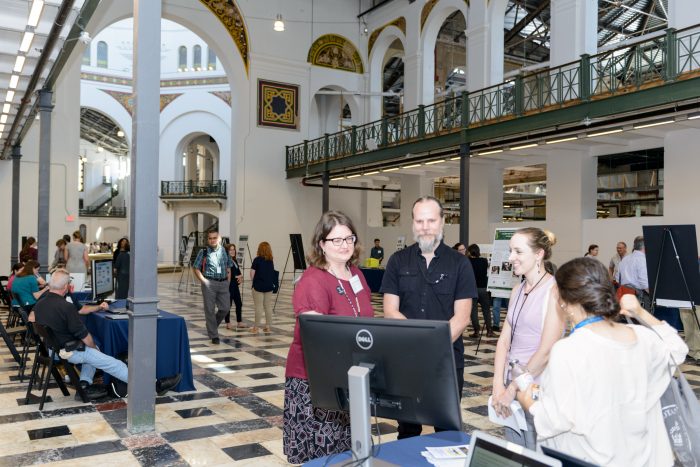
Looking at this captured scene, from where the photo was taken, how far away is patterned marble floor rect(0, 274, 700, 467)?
429 cm

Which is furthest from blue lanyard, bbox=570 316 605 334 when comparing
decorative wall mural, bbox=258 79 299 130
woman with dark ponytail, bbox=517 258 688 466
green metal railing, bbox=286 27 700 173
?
decorative wall mural, bbox=258 79 299 130

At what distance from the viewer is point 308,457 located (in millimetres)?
2857

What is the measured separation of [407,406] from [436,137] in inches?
552

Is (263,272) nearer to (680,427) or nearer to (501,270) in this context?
(501,270)

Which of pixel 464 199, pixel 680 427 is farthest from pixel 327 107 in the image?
pixel 680 427

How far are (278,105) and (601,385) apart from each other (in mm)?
21582

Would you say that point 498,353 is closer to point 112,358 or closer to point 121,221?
point 112,358

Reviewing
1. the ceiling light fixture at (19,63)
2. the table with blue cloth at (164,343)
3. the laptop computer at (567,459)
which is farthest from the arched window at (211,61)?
the laptop computer at (567,459)

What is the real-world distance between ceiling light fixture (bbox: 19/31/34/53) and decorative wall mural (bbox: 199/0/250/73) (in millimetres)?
13678

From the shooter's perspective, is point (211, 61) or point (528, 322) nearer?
point (528, 322)

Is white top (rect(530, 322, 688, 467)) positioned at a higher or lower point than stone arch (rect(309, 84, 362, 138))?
lower

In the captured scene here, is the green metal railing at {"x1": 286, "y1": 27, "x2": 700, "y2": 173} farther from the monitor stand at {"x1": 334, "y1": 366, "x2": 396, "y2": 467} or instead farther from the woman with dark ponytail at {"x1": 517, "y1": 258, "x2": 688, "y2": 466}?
the monitor stand at {"x1": 334, "y1": 366, "x2": 396, "y2": 467}

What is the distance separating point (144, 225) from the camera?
16.1 feet

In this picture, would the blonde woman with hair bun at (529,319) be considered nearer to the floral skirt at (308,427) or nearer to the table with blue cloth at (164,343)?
the floral skirt at (308,427)
